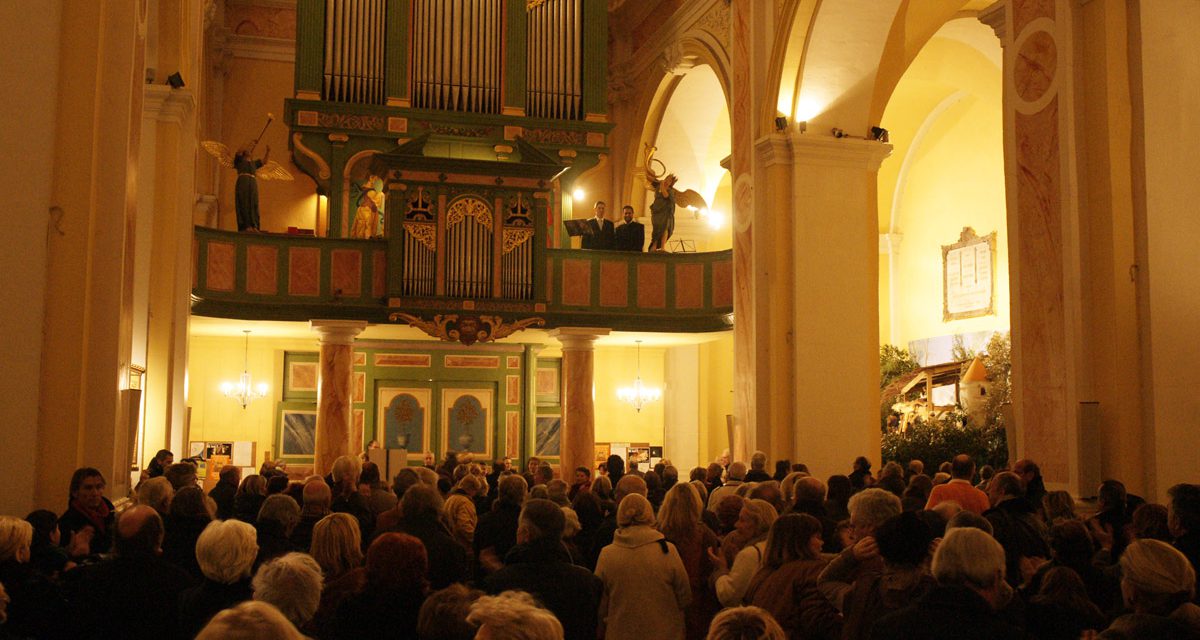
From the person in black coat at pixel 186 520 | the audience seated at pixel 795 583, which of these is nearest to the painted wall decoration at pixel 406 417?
the person in black coat at pixel 186 520

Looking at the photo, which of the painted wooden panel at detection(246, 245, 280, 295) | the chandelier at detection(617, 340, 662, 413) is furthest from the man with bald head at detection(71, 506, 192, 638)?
the chandelier at detection(617, 340, 662, 413)

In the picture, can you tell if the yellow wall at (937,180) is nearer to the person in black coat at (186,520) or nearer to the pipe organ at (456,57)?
the pipe organ at (456,57)

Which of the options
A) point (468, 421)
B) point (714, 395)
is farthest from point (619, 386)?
point (468, 421)

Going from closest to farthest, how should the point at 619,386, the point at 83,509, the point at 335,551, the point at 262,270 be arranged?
the point at 335,551
the point at 83,509
the point at 262,270
the point at 619,386

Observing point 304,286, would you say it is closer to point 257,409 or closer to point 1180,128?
point 257,409

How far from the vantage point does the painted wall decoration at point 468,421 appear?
22.2 m

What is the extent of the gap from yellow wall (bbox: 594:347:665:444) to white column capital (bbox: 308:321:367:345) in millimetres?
6638

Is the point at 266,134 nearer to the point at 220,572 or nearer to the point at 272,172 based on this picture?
the point at 272,172

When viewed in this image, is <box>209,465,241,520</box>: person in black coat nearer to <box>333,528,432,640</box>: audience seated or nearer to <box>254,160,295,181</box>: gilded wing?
<box>333,528,432,640</box>: audience seated

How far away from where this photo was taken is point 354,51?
20594mm

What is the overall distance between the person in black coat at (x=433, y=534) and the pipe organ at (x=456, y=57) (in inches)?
605

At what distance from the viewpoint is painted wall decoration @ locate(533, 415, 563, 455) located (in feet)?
74.6

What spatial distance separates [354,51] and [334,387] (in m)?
6.09

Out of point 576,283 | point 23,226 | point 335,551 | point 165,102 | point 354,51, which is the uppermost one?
point 354,51
